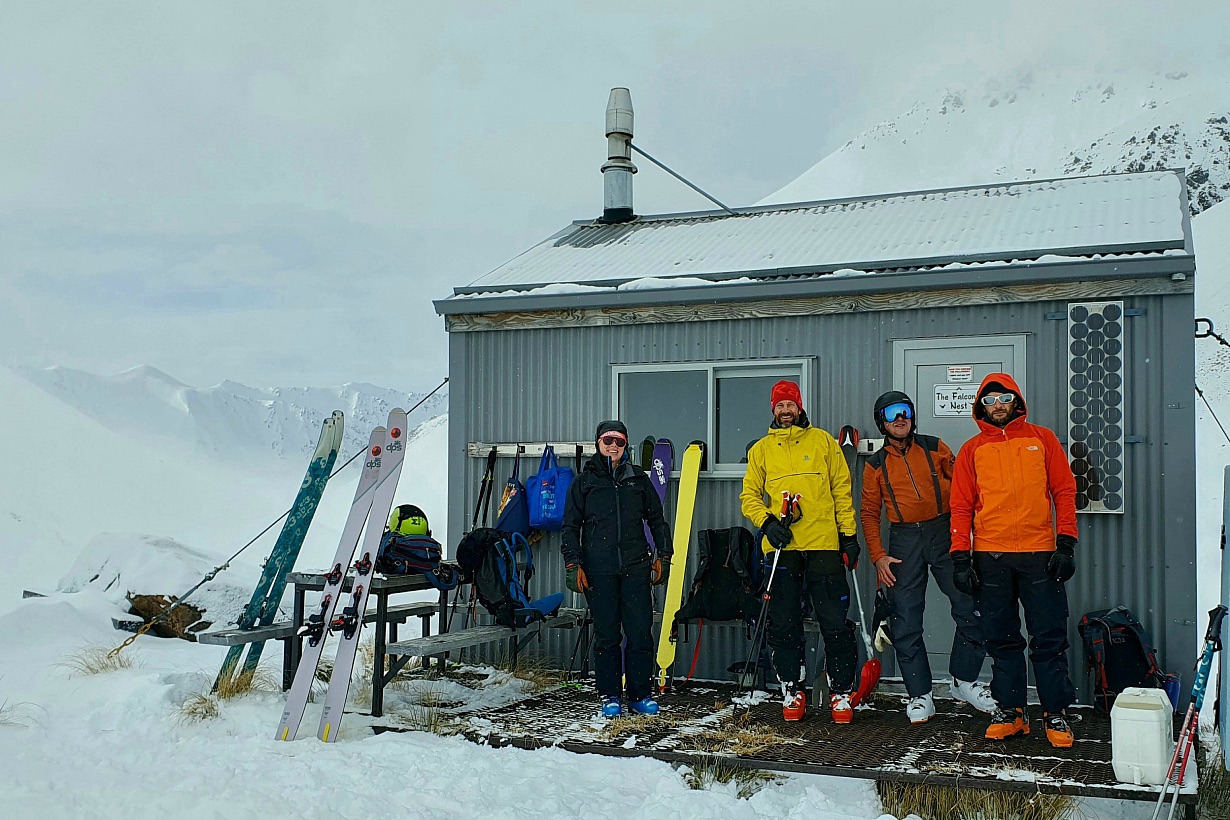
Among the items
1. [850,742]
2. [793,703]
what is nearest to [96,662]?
[793,703]

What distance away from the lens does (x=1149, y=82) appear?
100125 mm

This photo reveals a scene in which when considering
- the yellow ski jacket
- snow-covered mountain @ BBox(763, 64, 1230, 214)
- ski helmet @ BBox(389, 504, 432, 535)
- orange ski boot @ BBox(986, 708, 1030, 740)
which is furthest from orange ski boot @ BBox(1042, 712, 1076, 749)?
snow-covered mountain @ BBox(763, 64, 1230, 214)

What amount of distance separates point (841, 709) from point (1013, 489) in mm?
1494

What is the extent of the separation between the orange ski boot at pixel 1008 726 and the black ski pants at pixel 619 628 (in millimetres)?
1814

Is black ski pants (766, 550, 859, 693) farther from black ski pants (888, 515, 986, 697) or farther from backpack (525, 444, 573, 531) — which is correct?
Result: backpack (525, 444, 573, 531)

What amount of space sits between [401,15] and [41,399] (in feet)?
75.8

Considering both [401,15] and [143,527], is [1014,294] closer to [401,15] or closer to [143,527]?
[401,15]

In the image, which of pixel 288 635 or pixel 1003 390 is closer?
pixel 1003 390

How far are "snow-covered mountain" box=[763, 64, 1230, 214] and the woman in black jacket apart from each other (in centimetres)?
6060

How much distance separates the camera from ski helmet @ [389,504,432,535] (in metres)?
7.05

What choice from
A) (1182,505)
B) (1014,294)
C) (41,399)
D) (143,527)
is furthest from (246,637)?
(41,399)

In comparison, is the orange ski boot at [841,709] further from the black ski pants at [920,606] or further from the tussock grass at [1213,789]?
the tussock grass at [1213,789]

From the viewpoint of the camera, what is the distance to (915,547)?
600cm

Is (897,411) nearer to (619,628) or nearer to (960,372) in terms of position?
(960,372)
